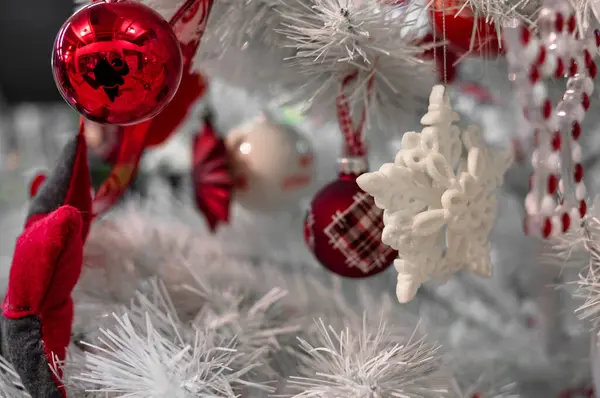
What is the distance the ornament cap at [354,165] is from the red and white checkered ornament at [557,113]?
0.42 feet

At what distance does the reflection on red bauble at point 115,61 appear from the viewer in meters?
0.34

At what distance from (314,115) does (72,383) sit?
0.97 feet

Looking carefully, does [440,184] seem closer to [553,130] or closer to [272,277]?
[553,130]

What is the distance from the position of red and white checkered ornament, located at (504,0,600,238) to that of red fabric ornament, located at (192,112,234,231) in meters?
0.34

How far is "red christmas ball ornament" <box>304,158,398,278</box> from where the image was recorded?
1.40ft

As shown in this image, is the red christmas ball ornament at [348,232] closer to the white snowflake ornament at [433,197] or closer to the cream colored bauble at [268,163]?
the white snowflake ornament at [433,197]

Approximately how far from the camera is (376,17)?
0.38 m

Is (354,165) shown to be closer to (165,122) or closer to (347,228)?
(347,228)

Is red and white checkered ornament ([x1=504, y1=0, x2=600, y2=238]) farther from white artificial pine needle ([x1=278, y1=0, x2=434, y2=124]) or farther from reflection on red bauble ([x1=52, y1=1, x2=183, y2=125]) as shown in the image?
reflection on red bauble ([x1=52, y1=1, x2=183, y2=125])

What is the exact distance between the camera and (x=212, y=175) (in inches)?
26.2

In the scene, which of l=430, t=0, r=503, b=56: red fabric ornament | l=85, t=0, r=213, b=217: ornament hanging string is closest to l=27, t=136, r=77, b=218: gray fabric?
l=85, t=0, r=213, b=217: ornament hanging string

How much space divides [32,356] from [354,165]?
0.27 meters

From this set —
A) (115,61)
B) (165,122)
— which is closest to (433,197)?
(115,61)

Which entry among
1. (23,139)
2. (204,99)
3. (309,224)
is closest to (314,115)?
(309,224)
